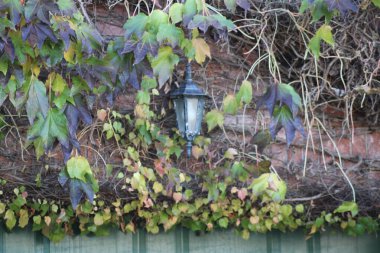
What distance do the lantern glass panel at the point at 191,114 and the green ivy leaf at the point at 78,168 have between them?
0.94m

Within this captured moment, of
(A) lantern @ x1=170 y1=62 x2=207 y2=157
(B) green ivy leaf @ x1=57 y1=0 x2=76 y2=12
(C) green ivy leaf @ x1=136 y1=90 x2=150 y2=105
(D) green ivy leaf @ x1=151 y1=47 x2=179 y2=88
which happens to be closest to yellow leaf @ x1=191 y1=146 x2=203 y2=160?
(A) lantern @ x1=170 y1=62 x2=207 y2=157

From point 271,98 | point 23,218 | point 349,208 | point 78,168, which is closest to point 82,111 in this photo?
point 78,168

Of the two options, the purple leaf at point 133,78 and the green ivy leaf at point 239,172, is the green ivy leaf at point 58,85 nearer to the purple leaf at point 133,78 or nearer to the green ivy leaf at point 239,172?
the purple leaf at point 133,78

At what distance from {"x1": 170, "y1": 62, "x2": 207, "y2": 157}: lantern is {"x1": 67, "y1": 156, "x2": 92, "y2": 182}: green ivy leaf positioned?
94cm

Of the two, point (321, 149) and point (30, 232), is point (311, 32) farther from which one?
point (30, 232)

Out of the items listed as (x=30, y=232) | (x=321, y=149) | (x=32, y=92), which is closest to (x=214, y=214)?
(x=321, y=149)

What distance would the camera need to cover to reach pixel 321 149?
3.76m

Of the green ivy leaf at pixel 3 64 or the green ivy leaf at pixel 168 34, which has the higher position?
the green ivy leaf at pixel 168 34

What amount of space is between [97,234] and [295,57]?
4.66ft

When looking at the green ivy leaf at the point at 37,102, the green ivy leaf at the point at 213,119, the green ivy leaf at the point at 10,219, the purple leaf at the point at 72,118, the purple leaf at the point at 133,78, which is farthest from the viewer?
the green ivy leaf at the point at 213,119

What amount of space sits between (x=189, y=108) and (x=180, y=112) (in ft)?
0.18

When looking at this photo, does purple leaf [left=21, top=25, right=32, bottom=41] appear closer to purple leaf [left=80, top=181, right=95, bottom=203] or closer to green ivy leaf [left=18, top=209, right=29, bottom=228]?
purple leaf [left=80, top=181, right=95, bottom=203]

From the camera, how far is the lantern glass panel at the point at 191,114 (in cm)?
334

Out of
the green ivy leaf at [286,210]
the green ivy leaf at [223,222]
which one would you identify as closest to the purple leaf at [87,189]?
the green ivy leaf at [223,222]
